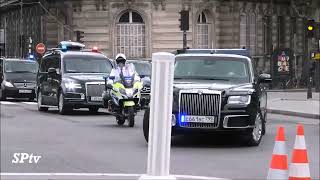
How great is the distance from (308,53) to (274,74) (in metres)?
5.64

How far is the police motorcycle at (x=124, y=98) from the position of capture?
16656 mm

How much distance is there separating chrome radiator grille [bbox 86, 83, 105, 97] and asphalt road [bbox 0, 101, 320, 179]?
2006 millimetres

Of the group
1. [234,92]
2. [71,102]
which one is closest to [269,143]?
[234,92]

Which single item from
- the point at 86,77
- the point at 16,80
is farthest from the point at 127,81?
the point at 16,80

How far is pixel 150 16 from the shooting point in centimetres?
4681

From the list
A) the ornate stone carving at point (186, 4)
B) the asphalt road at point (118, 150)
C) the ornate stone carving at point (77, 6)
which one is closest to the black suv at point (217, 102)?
the asphalt road at point (118, 150)

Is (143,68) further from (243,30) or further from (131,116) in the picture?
(243,30)

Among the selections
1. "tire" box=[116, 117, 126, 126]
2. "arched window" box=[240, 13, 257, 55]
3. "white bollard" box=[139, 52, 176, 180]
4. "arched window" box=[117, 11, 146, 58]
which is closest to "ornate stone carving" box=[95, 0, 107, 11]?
"arched window" box=[117, 11, 146, 58]

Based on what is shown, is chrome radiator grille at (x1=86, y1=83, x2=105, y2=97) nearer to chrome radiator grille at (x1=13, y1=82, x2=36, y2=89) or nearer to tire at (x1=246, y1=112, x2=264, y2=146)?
tire at (x1=246, y1=112, x2=264, y2=146)

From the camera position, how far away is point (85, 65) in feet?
69.6

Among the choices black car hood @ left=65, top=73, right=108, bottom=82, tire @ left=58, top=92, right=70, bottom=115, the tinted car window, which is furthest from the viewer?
the tinted car window

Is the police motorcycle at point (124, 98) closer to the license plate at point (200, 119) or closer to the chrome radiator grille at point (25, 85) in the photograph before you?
the license plate at point (200, 119)

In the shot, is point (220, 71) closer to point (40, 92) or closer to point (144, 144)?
point (144, 144)

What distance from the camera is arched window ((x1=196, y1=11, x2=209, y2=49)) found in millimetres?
48219
